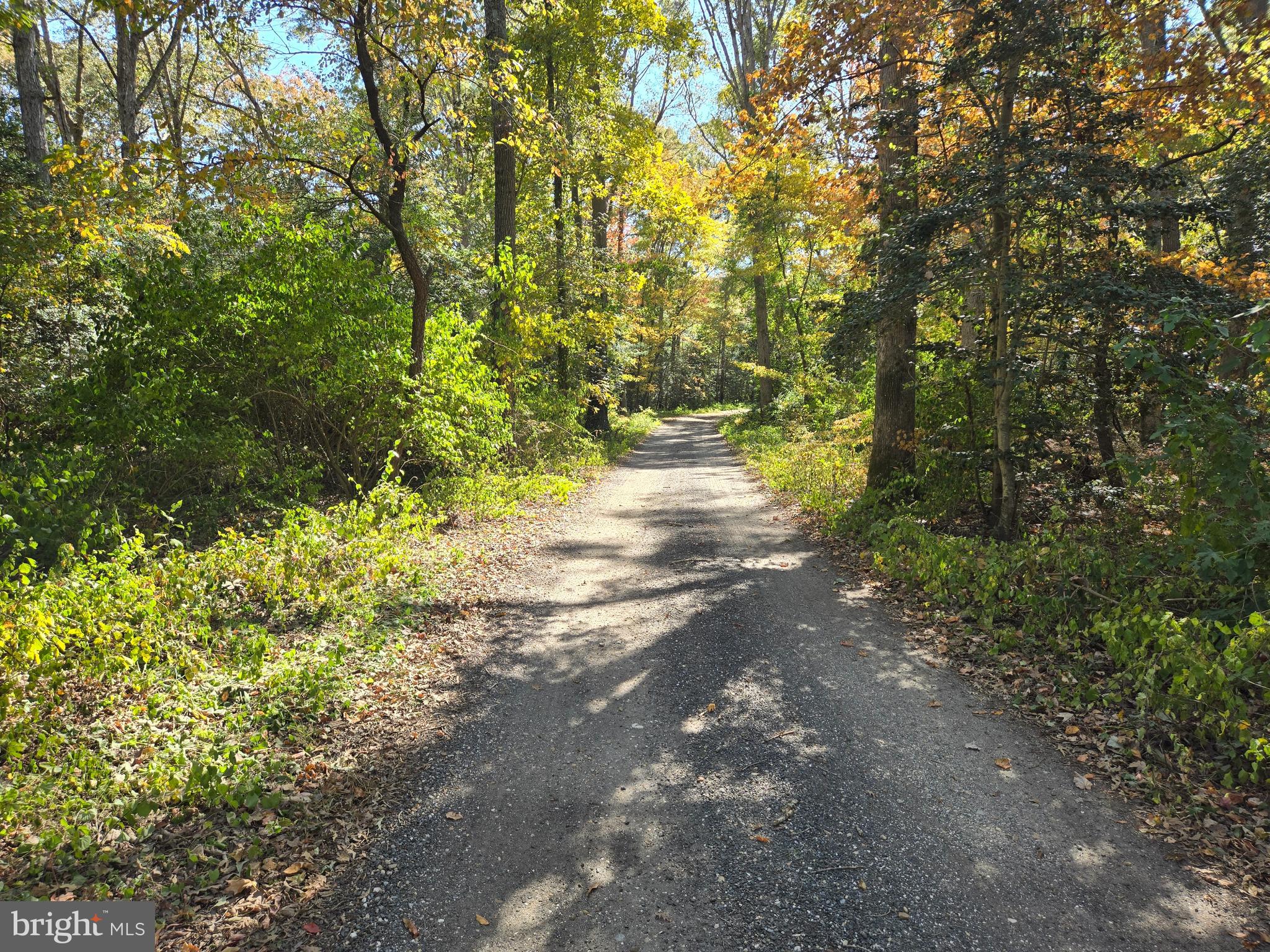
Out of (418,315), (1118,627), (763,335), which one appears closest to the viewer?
(1118,627)

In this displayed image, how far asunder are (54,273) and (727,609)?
974 cm

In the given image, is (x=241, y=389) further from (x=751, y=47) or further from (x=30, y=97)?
(x=751, y=47)

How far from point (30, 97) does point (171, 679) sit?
13.9 meters

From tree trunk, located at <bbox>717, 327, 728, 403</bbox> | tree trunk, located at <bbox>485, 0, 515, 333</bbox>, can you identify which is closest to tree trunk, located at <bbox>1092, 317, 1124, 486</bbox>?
tree trunk, located at <bbox>485, 0, 515, 333</bbox>

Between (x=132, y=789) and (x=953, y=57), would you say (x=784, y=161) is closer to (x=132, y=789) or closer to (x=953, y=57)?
(x=953, y=57)

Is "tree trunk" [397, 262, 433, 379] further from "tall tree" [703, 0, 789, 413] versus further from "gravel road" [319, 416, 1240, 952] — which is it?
"tall tree" [703, 0, 789, 413]

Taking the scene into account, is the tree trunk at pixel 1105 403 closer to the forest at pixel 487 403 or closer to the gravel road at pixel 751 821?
the forest at pixel 487 403

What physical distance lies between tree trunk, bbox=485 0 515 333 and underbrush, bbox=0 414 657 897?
6.55 metres

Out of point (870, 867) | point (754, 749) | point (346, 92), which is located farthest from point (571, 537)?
point (346, 92)

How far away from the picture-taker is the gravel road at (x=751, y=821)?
8.20ft

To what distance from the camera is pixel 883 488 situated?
8.64 m

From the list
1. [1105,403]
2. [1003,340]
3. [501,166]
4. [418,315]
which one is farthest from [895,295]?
[501,166]

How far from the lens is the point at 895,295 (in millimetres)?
6539

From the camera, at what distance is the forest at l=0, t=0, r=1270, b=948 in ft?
11.5
